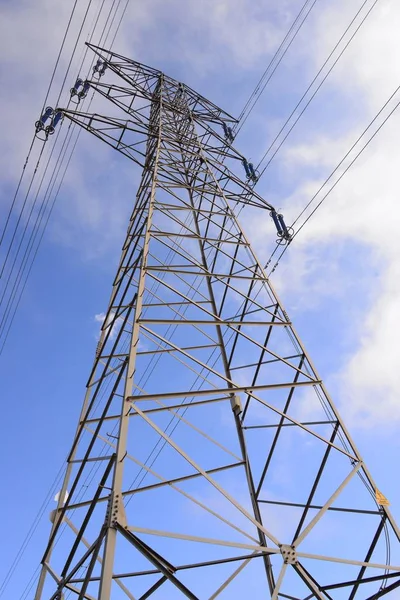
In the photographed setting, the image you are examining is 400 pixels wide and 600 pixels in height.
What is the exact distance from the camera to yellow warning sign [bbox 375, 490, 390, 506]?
13.1ft

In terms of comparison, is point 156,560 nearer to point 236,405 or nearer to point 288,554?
point 288,554

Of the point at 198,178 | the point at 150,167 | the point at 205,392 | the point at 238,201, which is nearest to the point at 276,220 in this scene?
the point at 238,201

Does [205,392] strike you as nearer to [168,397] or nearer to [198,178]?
[168,397]

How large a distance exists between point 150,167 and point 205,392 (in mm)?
6581

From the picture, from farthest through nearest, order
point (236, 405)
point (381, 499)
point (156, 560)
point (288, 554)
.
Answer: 1. point (236, 405)
2. point (381, 499)
3. point (288, 554)
4. point (156, 560)

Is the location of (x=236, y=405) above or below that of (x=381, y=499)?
above

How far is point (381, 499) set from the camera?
13.3 feet

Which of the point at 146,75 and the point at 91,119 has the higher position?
the point at 146,75

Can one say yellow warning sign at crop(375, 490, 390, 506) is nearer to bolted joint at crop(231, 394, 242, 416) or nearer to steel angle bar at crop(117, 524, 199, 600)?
steel angle bar at crop(117, 524, 199, 600)

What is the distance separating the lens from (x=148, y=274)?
18.1ft

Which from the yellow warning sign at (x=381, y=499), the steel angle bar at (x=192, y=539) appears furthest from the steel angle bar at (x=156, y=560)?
the yellow warning sign at (x=381, y=499)

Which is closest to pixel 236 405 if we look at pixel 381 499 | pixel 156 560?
pixel 381 499

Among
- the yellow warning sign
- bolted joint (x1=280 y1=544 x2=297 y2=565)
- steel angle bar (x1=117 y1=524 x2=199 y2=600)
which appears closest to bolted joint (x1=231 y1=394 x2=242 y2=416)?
the yellow warning sign

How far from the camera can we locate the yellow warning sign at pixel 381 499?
4.00m
